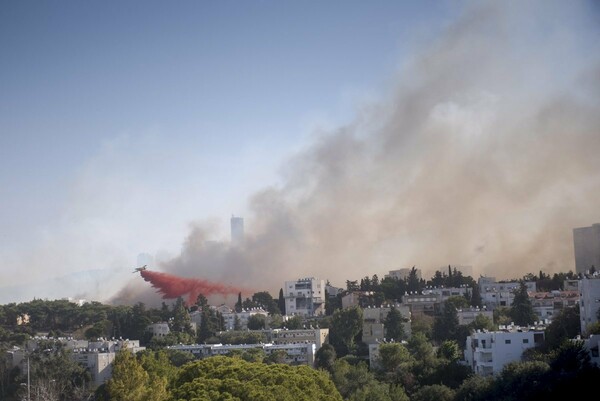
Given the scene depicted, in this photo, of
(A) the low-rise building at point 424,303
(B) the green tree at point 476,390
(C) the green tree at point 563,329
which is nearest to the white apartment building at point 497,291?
(A) the low-rise building at point 424,303

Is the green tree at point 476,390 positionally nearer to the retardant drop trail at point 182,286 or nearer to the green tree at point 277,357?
the green tree at point 277,357

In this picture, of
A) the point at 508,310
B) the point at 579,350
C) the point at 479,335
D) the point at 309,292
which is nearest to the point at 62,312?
the point at 309,292

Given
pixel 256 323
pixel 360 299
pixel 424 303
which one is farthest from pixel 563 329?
pixel 360 299

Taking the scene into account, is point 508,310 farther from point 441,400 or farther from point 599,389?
point 599,389

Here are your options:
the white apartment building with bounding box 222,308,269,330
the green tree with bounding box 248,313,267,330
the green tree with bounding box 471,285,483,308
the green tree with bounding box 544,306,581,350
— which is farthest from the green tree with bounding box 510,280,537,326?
the white apartment building with bounding box 222,308,269,330

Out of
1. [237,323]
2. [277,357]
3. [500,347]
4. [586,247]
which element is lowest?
[277,357]

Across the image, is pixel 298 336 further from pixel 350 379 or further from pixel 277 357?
pixel 350 379

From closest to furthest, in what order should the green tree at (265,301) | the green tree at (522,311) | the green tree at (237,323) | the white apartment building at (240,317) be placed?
the green tree at (522,311) → the green tree at (237,323) → the white apartment building at (240,317) → the green tree at (265,301)

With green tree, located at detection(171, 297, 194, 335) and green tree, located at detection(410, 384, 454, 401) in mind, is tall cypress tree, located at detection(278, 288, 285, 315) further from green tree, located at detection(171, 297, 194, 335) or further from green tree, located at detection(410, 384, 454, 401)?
green tree, located at detection(410, 384, 454, 401)
